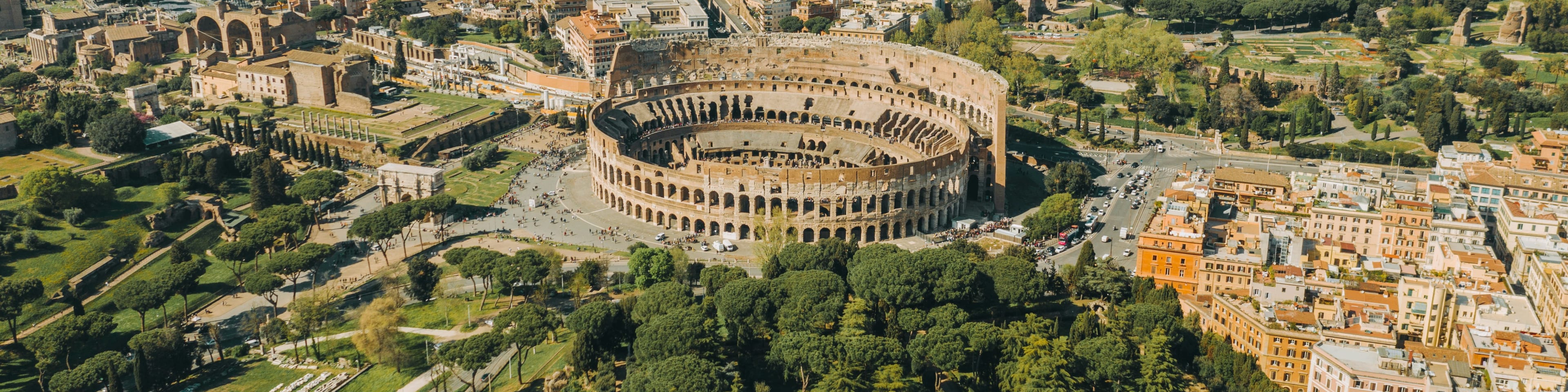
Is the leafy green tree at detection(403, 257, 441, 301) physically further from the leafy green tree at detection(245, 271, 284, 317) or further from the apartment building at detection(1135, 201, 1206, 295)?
the apartment building at detection(1135, 201, 1206, 295)

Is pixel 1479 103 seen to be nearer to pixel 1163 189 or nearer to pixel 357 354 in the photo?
pixel 1163 189

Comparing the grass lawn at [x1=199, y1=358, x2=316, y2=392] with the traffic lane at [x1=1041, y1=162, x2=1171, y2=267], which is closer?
the grass lawn at [x1=199, y1=358, x2=316, y2=392]

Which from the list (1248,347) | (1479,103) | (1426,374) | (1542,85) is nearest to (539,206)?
(1248,347)

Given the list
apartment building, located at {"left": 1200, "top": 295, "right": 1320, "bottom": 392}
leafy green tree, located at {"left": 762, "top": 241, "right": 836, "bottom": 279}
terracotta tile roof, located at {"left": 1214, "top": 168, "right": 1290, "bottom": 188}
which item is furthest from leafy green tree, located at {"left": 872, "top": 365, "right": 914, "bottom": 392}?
terracotta tile roof, located at {"left": 1214, "top": 168, "right": 1290, "bottom": 188}

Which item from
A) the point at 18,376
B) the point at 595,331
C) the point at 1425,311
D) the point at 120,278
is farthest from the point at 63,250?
the point at 1425,311

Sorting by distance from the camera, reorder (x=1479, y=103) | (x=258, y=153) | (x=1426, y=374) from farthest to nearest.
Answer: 1. (x=1479, y=103)
2. (x=258, y=153)
3. (x=1426, y=374)

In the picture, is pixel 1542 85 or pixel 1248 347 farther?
pixel 1542 85

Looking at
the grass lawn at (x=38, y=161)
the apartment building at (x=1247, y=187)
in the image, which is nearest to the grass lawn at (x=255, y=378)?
the grass lawn at (x=38, y=161)
